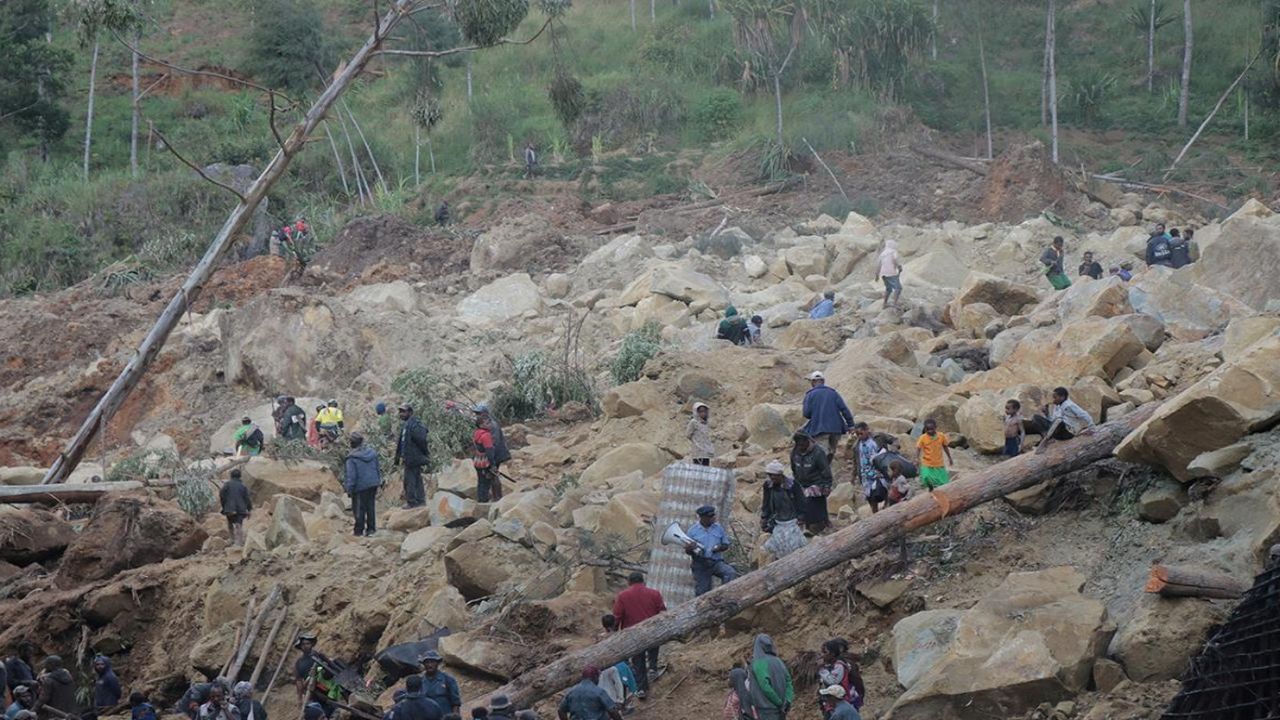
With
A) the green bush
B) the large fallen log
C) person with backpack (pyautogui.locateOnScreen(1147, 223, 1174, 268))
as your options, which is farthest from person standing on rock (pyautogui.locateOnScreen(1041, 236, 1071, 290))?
the green bush

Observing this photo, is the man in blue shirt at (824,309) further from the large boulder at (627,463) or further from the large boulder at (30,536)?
the large boulder at (30,536)

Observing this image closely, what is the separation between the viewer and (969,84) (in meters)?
39.9

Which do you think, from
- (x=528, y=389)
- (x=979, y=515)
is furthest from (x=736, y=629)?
(x=528, y=389)

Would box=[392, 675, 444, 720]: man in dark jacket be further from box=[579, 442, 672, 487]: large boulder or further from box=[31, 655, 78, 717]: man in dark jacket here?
box=[579, 442, 672, 487]: large boulder

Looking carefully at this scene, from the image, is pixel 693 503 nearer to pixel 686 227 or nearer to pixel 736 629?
pixel 736 629

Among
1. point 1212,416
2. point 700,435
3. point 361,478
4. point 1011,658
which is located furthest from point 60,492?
point 1212,416

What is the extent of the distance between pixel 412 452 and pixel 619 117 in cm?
2371

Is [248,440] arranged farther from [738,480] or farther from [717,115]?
[717,115]

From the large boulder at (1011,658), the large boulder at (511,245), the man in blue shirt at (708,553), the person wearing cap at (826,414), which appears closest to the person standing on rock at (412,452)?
the person wearing cap at (826,414)

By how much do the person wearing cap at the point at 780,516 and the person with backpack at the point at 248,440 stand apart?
8.99 meters

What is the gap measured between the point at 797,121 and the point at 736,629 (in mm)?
26191

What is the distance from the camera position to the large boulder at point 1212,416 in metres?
9.94

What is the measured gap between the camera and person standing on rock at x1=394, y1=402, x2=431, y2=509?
1398 cm

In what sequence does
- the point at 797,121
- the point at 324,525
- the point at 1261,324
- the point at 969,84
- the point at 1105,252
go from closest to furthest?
the point at 1261,324 < the point at 324,525 < the point at 1105,252 < the point at 797,121 < the point at 969,84
